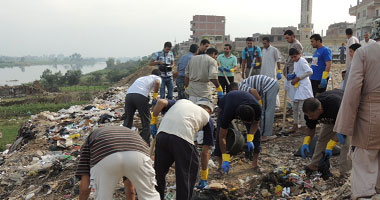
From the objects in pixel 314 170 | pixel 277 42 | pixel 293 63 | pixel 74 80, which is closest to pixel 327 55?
pixel 293 63

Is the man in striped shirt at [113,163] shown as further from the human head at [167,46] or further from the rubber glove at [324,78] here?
the human head at [167,46]

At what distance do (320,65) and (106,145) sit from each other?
437 cm

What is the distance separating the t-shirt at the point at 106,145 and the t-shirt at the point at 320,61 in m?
4.04

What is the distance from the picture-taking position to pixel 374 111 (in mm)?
2531

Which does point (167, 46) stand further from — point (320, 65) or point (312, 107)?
point (312, 107)

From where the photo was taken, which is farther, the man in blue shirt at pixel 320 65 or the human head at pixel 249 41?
the human head at pixel 249 41

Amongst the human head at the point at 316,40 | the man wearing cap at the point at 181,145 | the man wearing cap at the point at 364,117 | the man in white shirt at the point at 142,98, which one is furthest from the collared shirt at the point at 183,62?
the man wearing cap at the point at 364,117

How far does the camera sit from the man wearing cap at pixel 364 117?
252cm

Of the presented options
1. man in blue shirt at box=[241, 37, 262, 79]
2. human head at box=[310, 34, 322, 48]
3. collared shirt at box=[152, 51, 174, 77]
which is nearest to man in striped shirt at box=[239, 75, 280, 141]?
human head at box=[310, 34, 322, 48]

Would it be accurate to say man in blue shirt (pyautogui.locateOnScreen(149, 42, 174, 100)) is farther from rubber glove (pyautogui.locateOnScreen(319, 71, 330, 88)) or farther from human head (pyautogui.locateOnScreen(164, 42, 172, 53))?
rubber glove (pyautogui.locateOnScreen(319, 71, 330, 88))

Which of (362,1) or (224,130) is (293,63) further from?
(362,1)

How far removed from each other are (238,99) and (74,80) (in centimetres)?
4869

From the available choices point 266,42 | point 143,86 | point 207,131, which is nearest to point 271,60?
point 266,42

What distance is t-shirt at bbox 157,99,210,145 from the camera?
10.8ft
